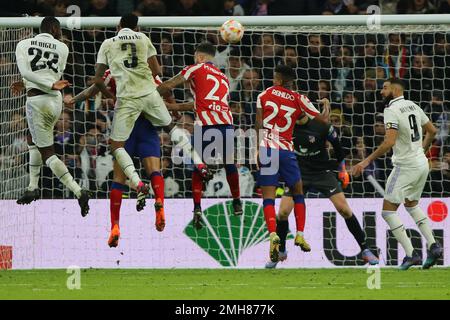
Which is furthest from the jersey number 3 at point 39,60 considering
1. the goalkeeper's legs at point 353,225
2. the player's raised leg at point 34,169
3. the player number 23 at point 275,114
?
the goalkeeper's legs at point 353,225

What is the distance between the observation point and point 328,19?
49.7 ft

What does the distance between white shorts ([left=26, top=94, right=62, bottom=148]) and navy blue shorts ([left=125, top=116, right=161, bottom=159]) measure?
945 mm

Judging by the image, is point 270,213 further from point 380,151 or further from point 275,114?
point 380,151

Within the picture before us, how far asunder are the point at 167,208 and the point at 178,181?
39.3 inches

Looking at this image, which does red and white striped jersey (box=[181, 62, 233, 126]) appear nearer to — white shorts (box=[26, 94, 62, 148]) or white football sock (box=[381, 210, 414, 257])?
white shorts (box=[26, 94, 62, 148])

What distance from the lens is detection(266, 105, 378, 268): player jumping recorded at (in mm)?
15211

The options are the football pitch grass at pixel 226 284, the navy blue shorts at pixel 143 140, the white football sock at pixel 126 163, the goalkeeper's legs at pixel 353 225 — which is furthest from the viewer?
the goalkeeper's legs at pixel 353 225

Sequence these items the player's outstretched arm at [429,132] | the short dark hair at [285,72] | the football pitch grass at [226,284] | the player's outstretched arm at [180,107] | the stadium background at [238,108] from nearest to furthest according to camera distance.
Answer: the football pitch grass at [226,284], the player's outstretched arm at [180,107], the short dark hair at [285,72], the player's outstretched arm at [429,132], the stadium background at [238,108]

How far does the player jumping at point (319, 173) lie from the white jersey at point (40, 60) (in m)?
3.55

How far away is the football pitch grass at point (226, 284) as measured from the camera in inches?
443

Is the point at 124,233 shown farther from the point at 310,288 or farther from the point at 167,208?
the point at 310,288

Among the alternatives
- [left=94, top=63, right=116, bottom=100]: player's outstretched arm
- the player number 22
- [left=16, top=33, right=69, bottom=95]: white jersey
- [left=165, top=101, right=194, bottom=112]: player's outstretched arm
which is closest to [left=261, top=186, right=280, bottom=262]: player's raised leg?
the player number 22
